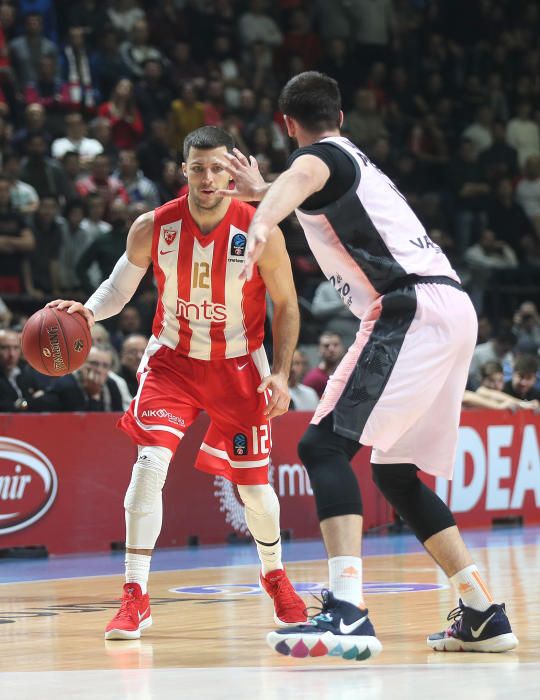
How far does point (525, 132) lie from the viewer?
19.5m

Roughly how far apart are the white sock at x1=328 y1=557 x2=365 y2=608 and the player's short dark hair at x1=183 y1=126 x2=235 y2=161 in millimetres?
2193

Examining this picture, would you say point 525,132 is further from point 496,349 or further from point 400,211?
point 400,211

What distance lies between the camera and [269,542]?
248 inches

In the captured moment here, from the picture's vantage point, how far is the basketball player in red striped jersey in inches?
241

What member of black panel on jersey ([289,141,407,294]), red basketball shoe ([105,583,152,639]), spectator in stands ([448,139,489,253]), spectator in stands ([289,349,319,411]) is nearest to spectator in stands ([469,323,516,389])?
spectator in stands ([448,139,489,253])

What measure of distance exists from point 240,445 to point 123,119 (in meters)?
10.2

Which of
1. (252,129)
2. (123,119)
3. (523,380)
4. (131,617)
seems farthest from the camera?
(252,129)

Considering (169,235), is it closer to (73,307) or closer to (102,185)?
(73,307)

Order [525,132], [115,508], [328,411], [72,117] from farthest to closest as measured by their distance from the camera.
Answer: [525,132], [72,117], [115,508], [328,411]

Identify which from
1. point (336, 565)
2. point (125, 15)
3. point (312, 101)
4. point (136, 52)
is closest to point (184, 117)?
point (136, 52)

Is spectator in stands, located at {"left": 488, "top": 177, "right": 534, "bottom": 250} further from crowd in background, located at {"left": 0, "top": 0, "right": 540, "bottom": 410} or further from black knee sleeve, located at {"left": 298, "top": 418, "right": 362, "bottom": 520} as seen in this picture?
black knee sleeve, located at {"left": 298, "top": 418, "right": 362, "bottom": 520}

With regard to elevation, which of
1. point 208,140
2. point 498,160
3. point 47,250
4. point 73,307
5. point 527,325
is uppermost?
point 208,140

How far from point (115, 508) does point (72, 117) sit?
575cm

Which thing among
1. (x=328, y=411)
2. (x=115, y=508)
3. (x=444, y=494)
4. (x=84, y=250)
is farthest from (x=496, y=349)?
(x=328, y=411)
